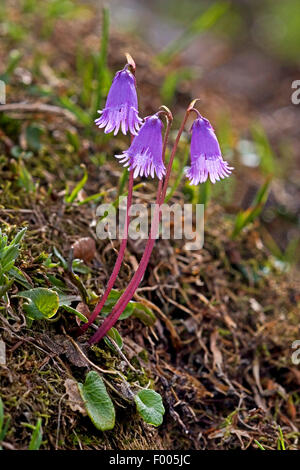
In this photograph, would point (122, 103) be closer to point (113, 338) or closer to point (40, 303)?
point (40, 303)

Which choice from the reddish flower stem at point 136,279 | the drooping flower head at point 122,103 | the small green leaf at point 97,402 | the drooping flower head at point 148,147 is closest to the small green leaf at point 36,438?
the small green leaf at point 97,402

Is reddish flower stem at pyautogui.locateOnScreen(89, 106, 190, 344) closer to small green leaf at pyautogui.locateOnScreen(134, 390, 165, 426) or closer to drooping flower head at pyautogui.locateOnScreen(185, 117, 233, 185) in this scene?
drooping flower head at pyautogui.locateOnScreen(185, 117, 233, 185)

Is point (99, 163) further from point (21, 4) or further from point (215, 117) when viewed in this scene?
point (21, 4)

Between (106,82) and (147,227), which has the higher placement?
(106,82)

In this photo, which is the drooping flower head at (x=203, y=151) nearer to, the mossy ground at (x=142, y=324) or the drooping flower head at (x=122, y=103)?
the drooping flower head at (x=122, y=103)

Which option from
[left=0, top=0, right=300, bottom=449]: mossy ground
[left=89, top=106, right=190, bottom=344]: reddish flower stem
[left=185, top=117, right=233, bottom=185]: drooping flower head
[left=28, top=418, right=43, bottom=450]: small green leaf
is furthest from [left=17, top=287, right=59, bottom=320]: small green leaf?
[left=185, top=117, right=233, bottom=185]: drooping flower head
